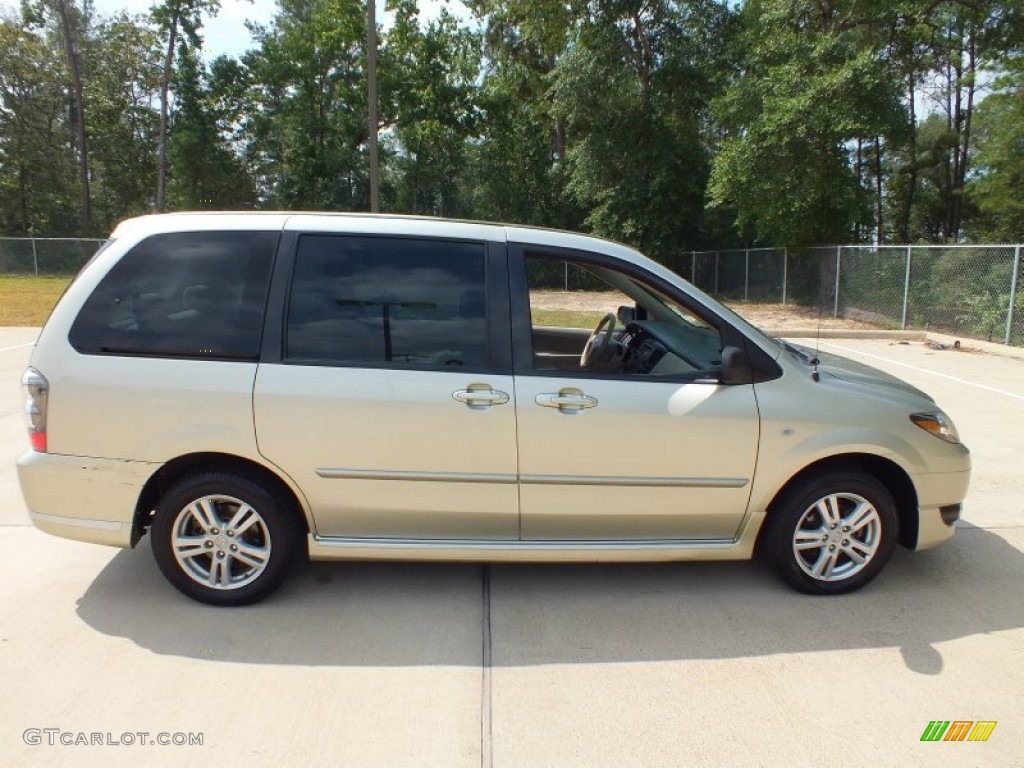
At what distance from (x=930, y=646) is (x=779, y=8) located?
21934 mm

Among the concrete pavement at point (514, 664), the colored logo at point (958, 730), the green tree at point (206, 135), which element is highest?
the green tree at point (206, 135)

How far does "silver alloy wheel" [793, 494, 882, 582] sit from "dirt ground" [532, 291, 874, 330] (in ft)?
33.6

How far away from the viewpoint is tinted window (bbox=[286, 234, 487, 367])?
11.0ft

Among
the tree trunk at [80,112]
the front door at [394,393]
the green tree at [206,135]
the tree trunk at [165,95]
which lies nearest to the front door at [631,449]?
the front door at [394,393]

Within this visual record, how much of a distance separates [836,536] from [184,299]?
3443mm

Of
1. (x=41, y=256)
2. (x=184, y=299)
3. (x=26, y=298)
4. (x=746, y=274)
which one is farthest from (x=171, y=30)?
(x=184, y=299)

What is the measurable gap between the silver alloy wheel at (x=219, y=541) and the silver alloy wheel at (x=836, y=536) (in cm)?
268

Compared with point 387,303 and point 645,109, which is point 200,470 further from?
point 645,109

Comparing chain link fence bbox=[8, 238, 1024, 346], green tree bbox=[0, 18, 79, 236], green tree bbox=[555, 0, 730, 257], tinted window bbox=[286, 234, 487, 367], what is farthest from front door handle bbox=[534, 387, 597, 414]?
green tree bbox=[0, 18, 79, 236]

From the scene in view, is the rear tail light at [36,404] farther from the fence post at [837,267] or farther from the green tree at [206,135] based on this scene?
the green tree at [206,135]

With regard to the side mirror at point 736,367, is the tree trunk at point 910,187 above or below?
above

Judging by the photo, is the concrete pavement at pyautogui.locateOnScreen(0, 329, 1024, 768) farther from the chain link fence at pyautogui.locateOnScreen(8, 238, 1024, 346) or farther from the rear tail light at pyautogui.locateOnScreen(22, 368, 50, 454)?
the chain link fence at pyautogui.locateOnScreen(8, 238, 1024, 346)

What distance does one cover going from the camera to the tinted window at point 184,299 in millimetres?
3344

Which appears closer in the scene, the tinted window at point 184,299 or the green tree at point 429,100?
the tinted window at point 184,299
